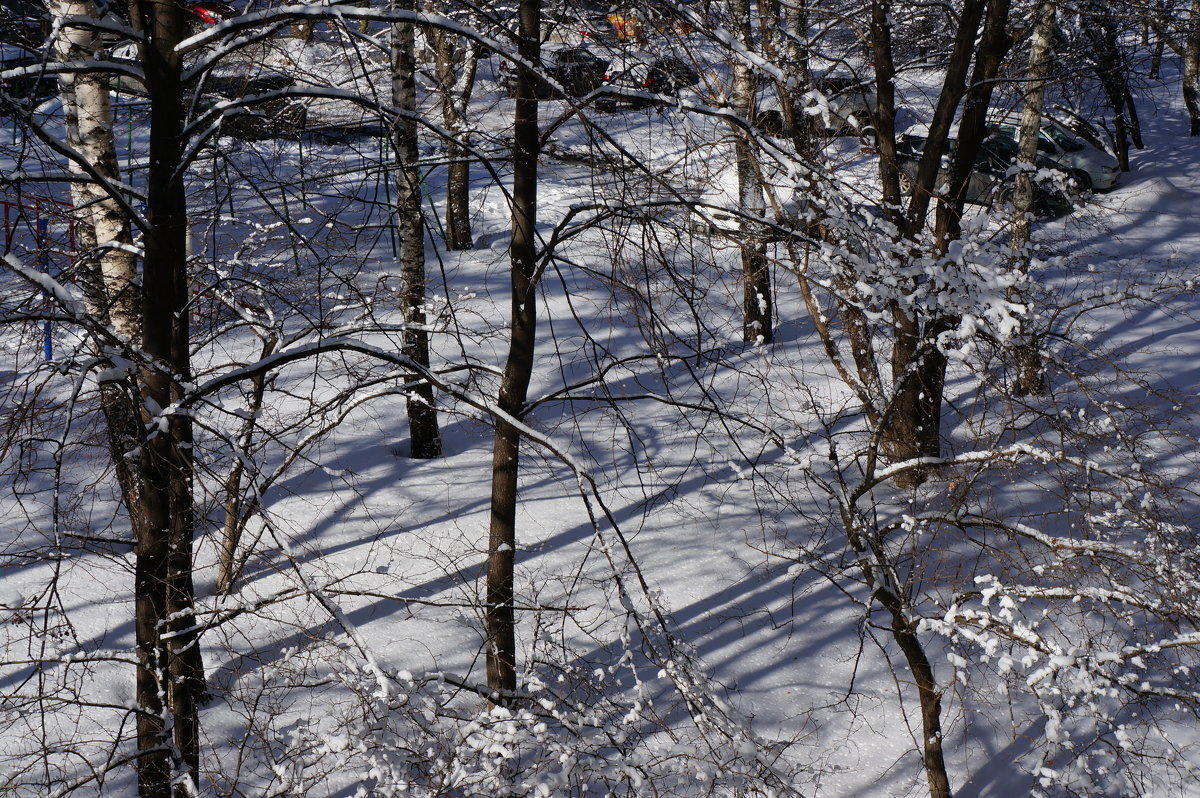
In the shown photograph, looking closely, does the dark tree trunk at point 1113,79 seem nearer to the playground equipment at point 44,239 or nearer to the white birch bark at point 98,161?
the white birch bark at point 98,161

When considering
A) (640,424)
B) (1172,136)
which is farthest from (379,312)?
(1172,136)

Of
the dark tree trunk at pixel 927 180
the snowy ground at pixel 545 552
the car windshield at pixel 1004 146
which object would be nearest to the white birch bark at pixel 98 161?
the snowy ground at pixel 545 552

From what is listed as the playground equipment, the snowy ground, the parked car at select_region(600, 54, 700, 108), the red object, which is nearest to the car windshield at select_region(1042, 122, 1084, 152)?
the snowy ground

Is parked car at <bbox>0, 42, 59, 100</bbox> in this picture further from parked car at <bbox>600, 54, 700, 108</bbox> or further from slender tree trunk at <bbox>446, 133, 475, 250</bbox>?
slender tree trunk at <bbox>446, 133, 475, 250</bbox>

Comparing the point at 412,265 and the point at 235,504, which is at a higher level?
the point at 412,265

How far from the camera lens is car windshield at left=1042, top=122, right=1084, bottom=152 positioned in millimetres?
16797

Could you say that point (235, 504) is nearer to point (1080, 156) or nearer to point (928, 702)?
point (928, 702)

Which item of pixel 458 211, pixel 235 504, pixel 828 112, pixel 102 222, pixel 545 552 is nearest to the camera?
pixel 828 112

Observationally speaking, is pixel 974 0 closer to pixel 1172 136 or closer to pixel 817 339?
pixel 817 339

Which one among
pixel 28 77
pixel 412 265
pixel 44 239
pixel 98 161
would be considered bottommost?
pixel 412 265

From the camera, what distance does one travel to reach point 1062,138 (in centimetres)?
1695

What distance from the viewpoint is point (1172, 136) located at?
20344 mm

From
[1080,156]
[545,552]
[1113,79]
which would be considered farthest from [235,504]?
[1080,156]

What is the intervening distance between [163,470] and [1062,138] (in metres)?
17.0
